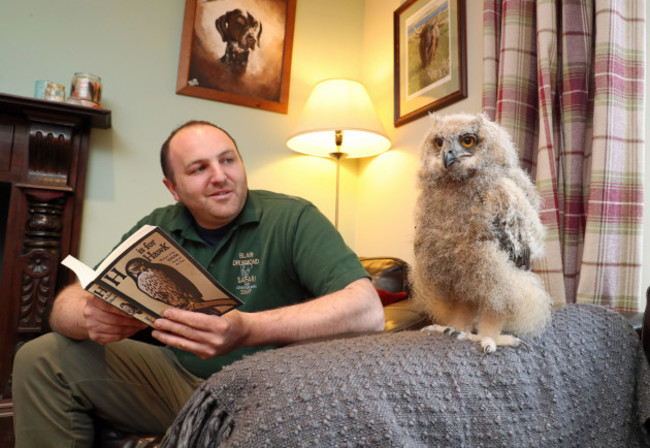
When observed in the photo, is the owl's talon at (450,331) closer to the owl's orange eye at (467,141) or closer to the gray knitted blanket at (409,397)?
the gray knitted blanket at (409,397)

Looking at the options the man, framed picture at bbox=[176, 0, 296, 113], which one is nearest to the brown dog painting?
framed picture at bbox=[176, 0, 296, 113]

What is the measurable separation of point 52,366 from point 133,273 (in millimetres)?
446

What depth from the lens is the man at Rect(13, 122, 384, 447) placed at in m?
0.88

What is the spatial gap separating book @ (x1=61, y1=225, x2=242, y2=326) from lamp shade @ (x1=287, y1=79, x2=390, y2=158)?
1.30 m

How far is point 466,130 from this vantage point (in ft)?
2.11

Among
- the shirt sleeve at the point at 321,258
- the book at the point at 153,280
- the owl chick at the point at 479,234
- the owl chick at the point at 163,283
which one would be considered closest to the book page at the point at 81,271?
the book at the point at 153,280

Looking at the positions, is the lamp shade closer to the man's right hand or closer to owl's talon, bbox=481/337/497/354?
the man's right hand

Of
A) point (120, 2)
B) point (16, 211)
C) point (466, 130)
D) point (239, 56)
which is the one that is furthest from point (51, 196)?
point (466, 130)

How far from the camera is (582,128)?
1192 millimetres

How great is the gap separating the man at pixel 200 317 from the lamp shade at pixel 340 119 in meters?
0.81

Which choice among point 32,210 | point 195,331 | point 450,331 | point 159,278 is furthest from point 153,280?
point 32,210

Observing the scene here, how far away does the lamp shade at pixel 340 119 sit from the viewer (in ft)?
6.42

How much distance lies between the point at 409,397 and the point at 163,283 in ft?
1.48

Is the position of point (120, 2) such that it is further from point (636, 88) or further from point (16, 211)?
point (636, 88)
